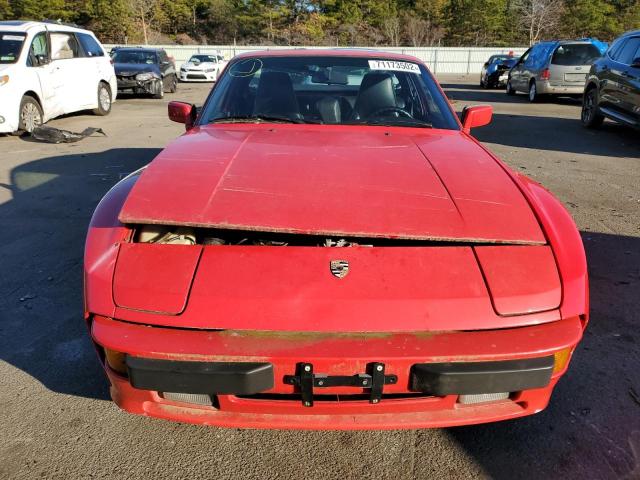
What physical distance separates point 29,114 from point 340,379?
895 cm

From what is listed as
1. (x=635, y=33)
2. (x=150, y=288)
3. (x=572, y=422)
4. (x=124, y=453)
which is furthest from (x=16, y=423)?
(x=635, y=33)

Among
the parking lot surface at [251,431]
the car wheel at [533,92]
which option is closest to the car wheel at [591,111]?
the car wheel at [533,92]

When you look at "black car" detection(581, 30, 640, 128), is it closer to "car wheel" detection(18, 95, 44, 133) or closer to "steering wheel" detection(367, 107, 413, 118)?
"steering wheel" detection(367, 107, 413, 118)

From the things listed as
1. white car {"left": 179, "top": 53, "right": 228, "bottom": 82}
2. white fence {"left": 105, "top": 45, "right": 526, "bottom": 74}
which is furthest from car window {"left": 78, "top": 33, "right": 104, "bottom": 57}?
white fence {"left": 105, "top": 45, "right": 526, "bottom": 74}

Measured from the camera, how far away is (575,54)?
505 inches

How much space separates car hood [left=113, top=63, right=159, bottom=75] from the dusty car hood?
13.5 meters

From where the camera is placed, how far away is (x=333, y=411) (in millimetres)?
1753

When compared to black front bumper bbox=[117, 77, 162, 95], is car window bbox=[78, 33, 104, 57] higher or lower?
higher

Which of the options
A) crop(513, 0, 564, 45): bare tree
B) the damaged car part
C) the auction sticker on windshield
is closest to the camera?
the auction sticker on windshield

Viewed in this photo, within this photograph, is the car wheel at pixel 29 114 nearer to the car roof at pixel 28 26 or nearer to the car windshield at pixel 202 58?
the car roof at pixel 28 26

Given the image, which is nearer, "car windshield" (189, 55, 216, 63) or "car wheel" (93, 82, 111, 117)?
"car wheel" (93, 82, 111, 117)

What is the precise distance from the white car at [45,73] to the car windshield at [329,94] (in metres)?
6.50

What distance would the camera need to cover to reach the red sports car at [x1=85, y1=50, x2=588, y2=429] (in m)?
1.65

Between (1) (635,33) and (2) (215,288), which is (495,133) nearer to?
(1) (635,33)
